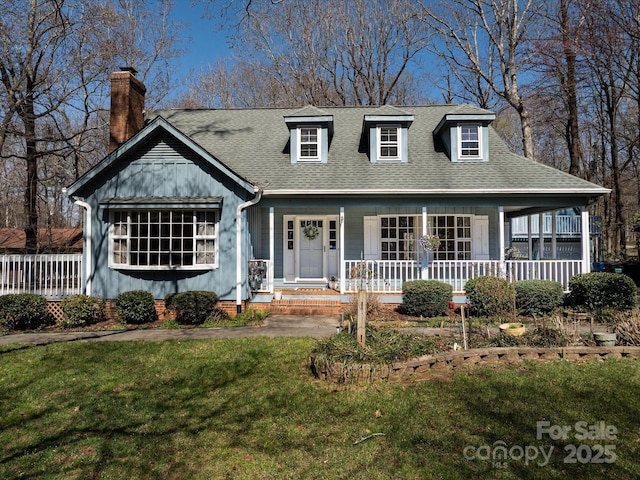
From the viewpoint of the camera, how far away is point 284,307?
11156mm

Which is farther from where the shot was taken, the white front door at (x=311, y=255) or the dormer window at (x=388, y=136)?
the white front door at (x=311, y=255)

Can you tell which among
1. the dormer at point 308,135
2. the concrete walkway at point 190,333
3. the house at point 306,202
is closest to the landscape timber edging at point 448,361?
the concrete walkway at point 190,333

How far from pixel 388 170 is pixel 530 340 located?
763cm

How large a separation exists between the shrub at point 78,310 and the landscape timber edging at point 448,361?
7.20 meters

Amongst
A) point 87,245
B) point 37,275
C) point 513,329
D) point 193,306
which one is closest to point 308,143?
point 193,306

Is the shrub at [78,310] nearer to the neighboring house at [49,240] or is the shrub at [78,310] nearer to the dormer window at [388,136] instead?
the neighboring house at [49,240]

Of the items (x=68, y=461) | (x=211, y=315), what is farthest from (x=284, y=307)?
(x=68, y=461)

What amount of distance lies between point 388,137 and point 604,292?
8.07m

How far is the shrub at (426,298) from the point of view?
10.6m

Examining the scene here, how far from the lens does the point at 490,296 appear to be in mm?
9750

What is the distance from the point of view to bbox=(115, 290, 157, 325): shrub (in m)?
10.3

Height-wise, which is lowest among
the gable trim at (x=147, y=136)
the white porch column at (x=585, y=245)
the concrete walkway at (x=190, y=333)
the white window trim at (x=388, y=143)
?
the concrete walkway at (x=190, y=333)

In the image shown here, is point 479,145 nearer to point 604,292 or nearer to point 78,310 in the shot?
point 604,292

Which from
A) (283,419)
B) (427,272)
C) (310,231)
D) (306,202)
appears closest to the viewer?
(283,419)
